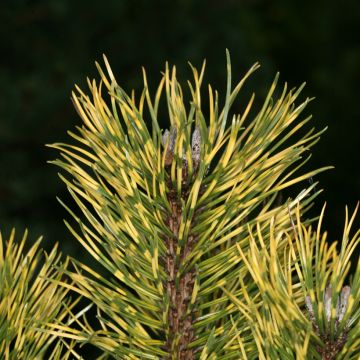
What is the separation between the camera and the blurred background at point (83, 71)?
3.50m

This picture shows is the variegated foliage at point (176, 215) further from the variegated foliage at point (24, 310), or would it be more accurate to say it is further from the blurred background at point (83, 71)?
the blurred background at point (83, 71)

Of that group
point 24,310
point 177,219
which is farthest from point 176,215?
point 24,310

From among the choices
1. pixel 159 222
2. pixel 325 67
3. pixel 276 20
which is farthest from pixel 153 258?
pixel 276 20

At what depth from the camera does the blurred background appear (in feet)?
11.5

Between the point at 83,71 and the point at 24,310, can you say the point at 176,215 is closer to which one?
the point at 24,310

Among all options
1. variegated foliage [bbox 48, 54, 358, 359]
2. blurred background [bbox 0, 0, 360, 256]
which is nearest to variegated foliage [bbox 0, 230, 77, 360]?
variegated foliage [bbox 48, 54, 358, 359]

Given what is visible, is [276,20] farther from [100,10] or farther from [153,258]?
[153,258]

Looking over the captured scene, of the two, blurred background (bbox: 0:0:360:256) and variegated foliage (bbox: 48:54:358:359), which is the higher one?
blurred background (bbox: 0:0:360:256)

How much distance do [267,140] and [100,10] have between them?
3.56 meters

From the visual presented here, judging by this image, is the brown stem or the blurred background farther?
the blurred background

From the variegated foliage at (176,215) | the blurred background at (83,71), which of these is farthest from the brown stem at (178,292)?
the blurred background at (83,71)

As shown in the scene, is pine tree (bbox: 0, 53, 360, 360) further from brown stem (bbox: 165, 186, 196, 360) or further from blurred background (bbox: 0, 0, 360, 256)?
blurred background (bbox: 0, 0, 360, 256)

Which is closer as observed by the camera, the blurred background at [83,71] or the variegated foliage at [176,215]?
the variegated foliage at [176,215]

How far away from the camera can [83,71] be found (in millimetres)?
3764
